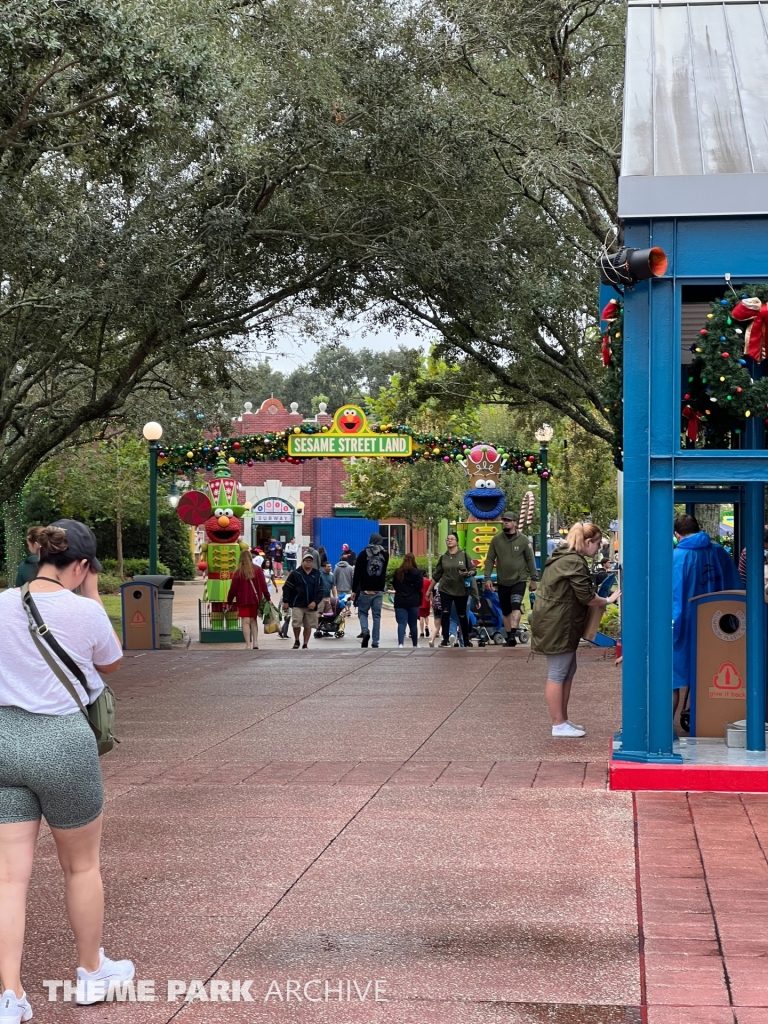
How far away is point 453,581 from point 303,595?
7.98ft

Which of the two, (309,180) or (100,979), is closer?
(100,979)

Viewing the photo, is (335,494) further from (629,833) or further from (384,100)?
(629,833)

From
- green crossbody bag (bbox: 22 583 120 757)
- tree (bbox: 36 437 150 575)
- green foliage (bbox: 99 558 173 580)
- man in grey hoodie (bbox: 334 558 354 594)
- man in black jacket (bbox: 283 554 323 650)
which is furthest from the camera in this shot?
green foliage (bbox: 99 558 173 580)

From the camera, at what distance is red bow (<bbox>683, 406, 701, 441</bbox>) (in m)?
8.05

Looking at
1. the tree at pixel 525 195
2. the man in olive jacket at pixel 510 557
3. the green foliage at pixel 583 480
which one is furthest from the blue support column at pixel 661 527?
the green foliage at pixel 583 480

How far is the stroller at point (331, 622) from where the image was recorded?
69.5 feet

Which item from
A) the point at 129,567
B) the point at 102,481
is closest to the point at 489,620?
the point at 102,481

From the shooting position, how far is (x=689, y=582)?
28.2ft

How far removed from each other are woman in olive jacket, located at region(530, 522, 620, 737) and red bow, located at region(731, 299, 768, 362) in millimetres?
2122

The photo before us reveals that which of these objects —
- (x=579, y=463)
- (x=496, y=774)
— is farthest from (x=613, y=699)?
(x=579, y=463)

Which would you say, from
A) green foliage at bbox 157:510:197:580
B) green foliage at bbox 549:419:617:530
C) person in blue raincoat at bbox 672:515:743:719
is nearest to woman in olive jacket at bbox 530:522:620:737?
person in blue raincoat at bbox 672:515:743:719

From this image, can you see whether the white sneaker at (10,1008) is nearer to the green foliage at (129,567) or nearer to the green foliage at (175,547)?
the green foliage at (129,567)

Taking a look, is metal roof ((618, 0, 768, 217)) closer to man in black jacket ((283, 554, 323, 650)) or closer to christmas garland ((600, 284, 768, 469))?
christmas garland ((600, 284, 768, 469))

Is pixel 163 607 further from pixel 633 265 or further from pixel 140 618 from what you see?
pixel 633 265
